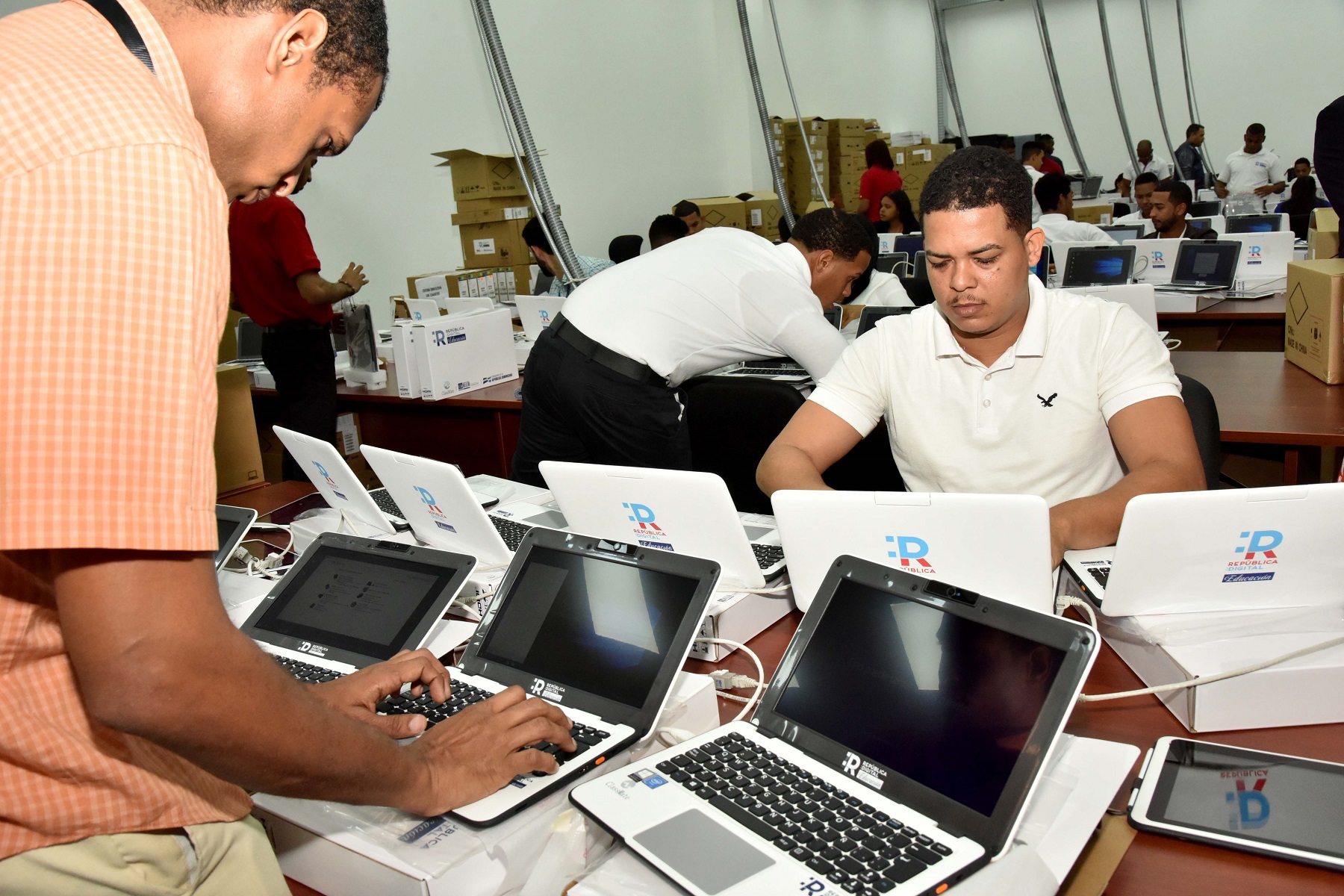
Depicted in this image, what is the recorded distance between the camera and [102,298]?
21.0 inches

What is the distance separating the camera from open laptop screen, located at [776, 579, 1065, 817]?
848 millimetres

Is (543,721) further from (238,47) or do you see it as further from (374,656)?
(238,47)

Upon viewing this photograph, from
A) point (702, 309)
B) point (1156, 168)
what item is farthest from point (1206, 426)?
point (1156, 168)

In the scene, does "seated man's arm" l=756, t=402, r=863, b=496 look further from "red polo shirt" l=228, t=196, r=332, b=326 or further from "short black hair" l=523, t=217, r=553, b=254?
"short black hair" l=523, t=217, r=553, b=254

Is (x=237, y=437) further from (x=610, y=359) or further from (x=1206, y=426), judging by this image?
(x=1206, y=426)

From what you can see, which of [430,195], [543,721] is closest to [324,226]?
[430,195]

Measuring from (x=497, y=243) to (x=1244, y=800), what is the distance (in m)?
5.99

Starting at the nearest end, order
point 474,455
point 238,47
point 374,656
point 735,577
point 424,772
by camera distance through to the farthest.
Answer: point 238,47 < point 424,772 < point 374,656 < point 735,577 < point 474,455

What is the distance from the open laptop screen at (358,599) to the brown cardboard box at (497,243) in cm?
506

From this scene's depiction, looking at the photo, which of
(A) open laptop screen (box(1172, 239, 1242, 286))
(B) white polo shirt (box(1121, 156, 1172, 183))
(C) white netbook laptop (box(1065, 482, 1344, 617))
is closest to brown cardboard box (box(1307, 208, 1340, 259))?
(A) open laptop screen (box(1172, 239, 1242, 286))

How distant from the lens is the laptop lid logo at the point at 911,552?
3.94 feet

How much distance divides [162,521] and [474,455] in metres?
3.24

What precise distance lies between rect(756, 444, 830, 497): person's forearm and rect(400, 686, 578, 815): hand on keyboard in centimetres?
88

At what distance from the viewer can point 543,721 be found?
3.20 feet
